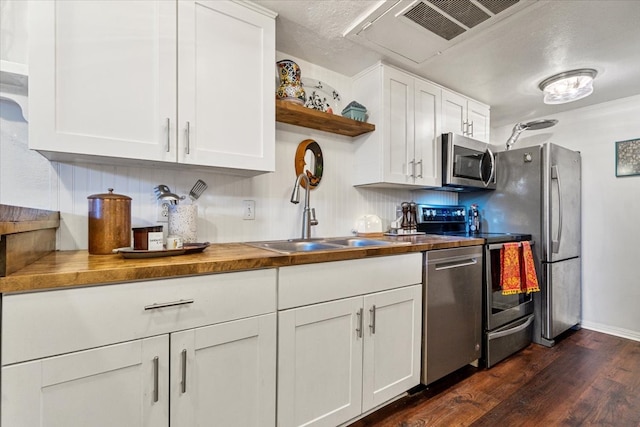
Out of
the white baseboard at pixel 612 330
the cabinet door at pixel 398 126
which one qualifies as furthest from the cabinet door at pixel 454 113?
the white baseboard at pixel 612 330

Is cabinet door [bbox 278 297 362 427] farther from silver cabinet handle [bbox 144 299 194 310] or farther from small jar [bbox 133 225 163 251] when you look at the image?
small jar [bbox 133 225 163 251]

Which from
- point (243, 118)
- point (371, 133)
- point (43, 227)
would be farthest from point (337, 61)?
point (43, 227)

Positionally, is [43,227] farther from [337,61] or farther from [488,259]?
[488,259]

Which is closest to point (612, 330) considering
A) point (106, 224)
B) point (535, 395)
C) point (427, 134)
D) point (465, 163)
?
point (535, 395)

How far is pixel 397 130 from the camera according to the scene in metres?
2.18

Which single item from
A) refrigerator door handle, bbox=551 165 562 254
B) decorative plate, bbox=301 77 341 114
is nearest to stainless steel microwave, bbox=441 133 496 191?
refrigerator door handle, bbox=551 165 562 254

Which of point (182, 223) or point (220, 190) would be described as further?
point (220, 190)

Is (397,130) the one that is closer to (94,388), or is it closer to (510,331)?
(510,331)

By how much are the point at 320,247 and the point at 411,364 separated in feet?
2.79

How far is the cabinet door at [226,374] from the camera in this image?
1006 mm

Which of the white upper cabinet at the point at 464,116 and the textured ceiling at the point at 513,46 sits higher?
the textured ceiling at the point at 513,46

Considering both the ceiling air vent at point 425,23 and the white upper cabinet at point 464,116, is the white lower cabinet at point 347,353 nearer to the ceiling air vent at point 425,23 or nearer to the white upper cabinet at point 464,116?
the ceiling air vent at point 425,23

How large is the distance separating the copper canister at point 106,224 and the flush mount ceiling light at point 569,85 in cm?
309

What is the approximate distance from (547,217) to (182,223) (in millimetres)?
2797
